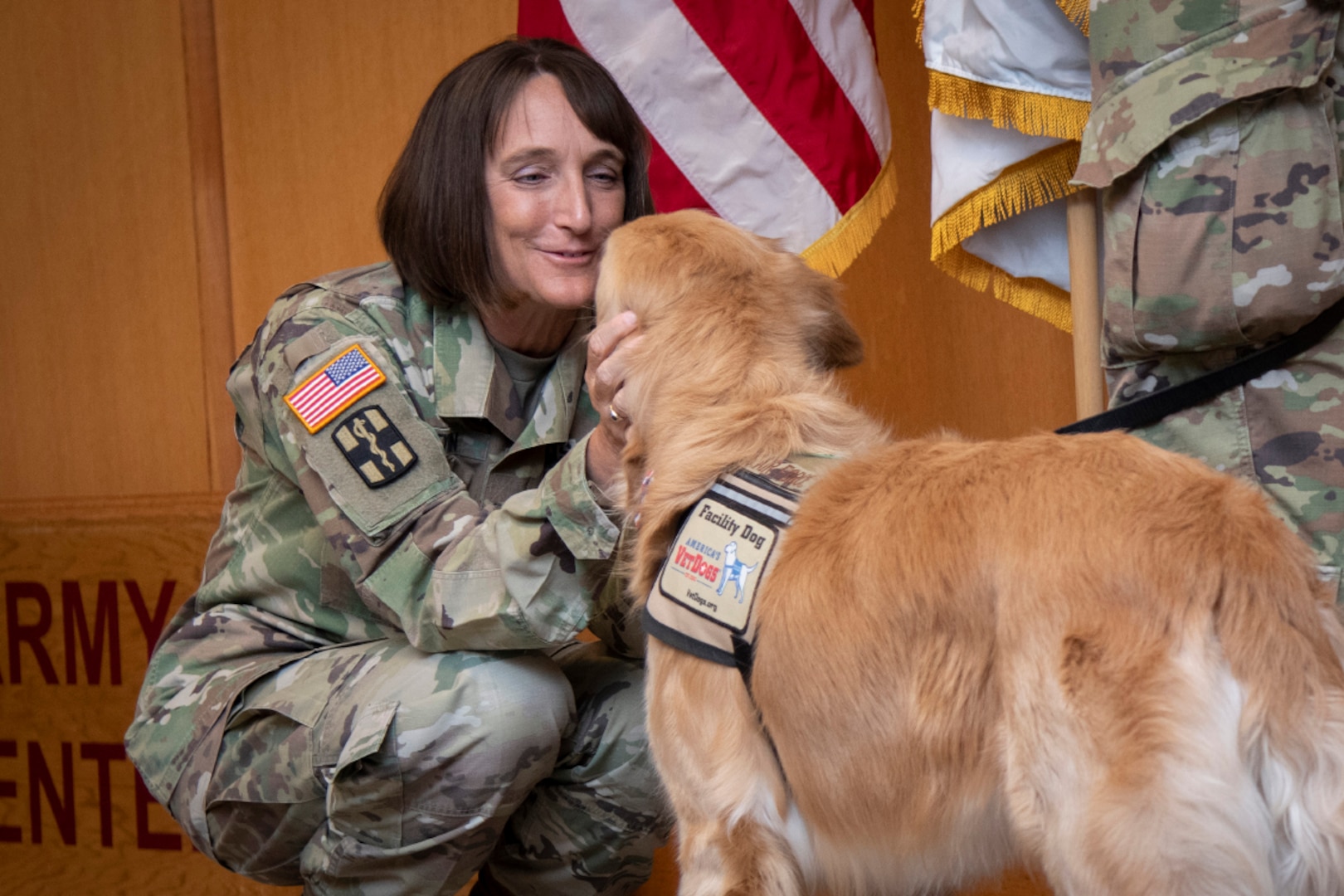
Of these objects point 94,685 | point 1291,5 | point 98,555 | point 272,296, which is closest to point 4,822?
point 94,685

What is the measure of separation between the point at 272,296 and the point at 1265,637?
2.81m

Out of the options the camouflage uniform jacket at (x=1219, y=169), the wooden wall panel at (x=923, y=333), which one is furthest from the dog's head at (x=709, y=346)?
the wooden wall panel at (x=923, y=333)

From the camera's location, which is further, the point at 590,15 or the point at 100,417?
the point at 100,417

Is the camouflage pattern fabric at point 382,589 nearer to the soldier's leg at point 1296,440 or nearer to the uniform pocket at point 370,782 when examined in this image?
the uniform pocket at point 370,782

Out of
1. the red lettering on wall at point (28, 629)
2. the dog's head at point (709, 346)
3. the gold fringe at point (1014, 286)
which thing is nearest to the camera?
the dog's head at point (709, 346)

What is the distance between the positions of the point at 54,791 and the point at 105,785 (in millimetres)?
167

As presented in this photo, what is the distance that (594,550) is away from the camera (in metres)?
1.46

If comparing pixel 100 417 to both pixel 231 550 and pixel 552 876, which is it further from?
pixel 552 876

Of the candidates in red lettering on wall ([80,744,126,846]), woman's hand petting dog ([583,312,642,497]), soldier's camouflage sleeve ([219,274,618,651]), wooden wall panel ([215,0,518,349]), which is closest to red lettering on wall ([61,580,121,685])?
red lettering on wall ([80,744,126,846])

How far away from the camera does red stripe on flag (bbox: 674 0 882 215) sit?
2.37 meters

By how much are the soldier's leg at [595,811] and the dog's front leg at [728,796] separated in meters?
0.47

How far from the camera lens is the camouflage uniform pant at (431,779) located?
5.27ft

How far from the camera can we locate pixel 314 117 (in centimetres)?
314

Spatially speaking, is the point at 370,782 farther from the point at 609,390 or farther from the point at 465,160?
the point at 465,160
